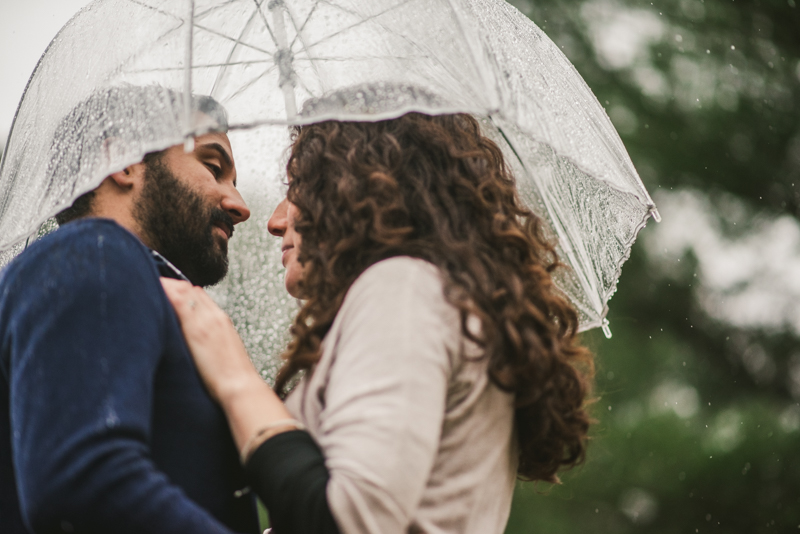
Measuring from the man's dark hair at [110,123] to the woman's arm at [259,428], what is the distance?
29cm

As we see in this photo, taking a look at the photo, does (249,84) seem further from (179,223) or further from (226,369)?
(226,369)

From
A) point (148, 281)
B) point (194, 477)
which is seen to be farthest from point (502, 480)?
point (148, 281)

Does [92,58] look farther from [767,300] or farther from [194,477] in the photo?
[767,300]

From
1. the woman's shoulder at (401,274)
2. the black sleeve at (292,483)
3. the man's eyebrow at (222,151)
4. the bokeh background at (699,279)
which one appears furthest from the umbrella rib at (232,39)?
the bokeh background at (699,279)

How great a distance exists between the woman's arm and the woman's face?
218mm

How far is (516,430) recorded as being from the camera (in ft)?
5.02

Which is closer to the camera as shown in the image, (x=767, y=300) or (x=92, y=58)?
(x=92, y=58)

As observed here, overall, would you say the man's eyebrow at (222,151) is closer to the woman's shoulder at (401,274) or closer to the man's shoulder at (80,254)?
the man's shoulder at (80,254)

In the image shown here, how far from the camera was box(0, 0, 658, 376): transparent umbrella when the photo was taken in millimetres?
1431

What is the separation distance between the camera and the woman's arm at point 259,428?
3.83 ft

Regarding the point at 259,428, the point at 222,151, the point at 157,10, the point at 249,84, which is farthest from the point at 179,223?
the point at 259,428

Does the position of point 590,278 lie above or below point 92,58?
below

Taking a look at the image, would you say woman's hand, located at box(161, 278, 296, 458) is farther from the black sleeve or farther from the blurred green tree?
the blurred green tree

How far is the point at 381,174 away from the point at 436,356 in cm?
44
